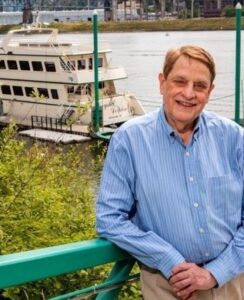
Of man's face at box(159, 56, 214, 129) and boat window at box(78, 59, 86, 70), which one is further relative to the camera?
boat window at box(78, 59, 86, 70)

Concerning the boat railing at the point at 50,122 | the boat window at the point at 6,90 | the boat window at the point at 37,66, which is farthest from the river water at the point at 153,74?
the boat window at the point at 6,90

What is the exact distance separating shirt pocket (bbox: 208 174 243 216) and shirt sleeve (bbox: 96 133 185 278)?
0.19 m

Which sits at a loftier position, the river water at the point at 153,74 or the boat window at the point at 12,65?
the boat window at the point at 12,65

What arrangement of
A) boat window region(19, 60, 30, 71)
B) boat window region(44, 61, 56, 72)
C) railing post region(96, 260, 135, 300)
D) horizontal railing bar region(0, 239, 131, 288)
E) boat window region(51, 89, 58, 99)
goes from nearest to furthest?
horizontal railing bar region(0, 239, 131, 288)
railing post region(96, 260, 135, 300)
boat window region(51, 89, 58, 99)
boat window region(44, 61, 56, 72)
boat window region(19, 60, 30, 71)

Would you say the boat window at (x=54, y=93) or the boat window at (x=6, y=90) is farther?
the boat window at (x=6, y=90)

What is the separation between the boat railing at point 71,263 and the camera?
1.87 metres

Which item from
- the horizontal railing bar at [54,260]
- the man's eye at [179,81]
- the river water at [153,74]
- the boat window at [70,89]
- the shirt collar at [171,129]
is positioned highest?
the man's eye at [179,81]

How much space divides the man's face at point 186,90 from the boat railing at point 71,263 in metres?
0.44

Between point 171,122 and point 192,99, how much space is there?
0.10 m

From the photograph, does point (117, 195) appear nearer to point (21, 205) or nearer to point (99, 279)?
point (99, 279)

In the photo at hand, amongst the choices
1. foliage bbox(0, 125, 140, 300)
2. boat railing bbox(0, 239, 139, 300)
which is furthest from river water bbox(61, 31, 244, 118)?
boat railing bbox(0, 239, 139, 300)

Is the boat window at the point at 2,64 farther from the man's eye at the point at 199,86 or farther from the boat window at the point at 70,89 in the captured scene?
the man's eye at the point at 199,86

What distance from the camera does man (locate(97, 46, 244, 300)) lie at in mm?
2059

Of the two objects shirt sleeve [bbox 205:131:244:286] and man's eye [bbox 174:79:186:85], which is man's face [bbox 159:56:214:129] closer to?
man's eye [bbox 174:79:186:85]
